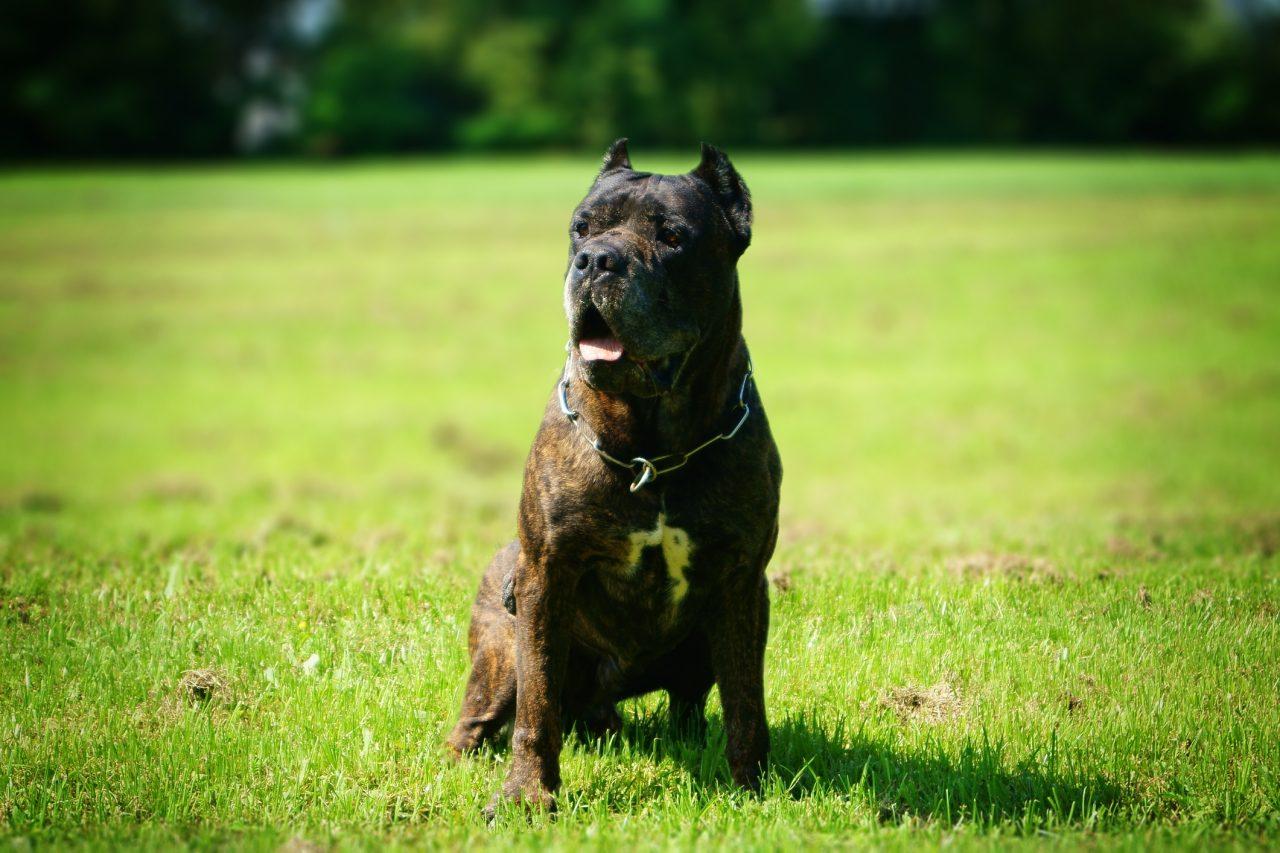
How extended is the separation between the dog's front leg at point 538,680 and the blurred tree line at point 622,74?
6757 cm

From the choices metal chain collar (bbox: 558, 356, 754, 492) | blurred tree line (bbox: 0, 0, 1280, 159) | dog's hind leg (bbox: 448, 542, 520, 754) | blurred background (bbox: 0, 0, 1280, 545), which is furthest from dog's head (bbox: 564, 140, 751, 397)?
blurred tree line (bbox: 0, 0, 1280, 159)

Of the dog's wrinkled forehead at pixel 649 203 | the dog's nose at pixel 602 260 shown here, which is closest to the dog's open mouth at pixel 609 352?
the dog's nose at pixel 602 260

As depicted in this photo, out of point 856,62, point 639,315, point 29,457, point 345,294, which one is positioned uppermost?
point 856,62

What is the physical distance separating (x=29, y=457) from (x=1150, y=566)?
2010 cm

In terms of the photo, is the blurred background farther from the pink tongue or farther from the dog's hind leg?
the pink tongue

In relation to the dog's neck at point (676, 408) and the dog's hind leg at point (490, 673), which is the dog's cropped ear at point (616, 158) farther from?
the dog's hind leg at point (490, 673)

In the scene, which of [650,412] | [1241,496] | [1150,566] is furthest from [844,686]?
[1241,496]

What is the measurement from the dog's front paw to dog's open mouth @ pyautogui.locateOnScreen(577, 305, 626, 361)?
176cm

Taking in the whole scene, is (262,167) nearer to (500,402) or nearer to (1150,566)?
(500,402)

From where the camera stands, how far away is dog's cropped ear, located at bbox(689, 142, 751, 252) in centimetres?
526

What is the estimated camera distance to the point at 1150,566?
852 cm

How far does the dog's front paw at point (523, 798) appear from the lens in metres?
5.14

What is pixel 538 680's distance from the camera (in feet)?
17.1

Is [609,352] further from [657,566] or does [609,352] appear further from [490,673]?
[490,673]
